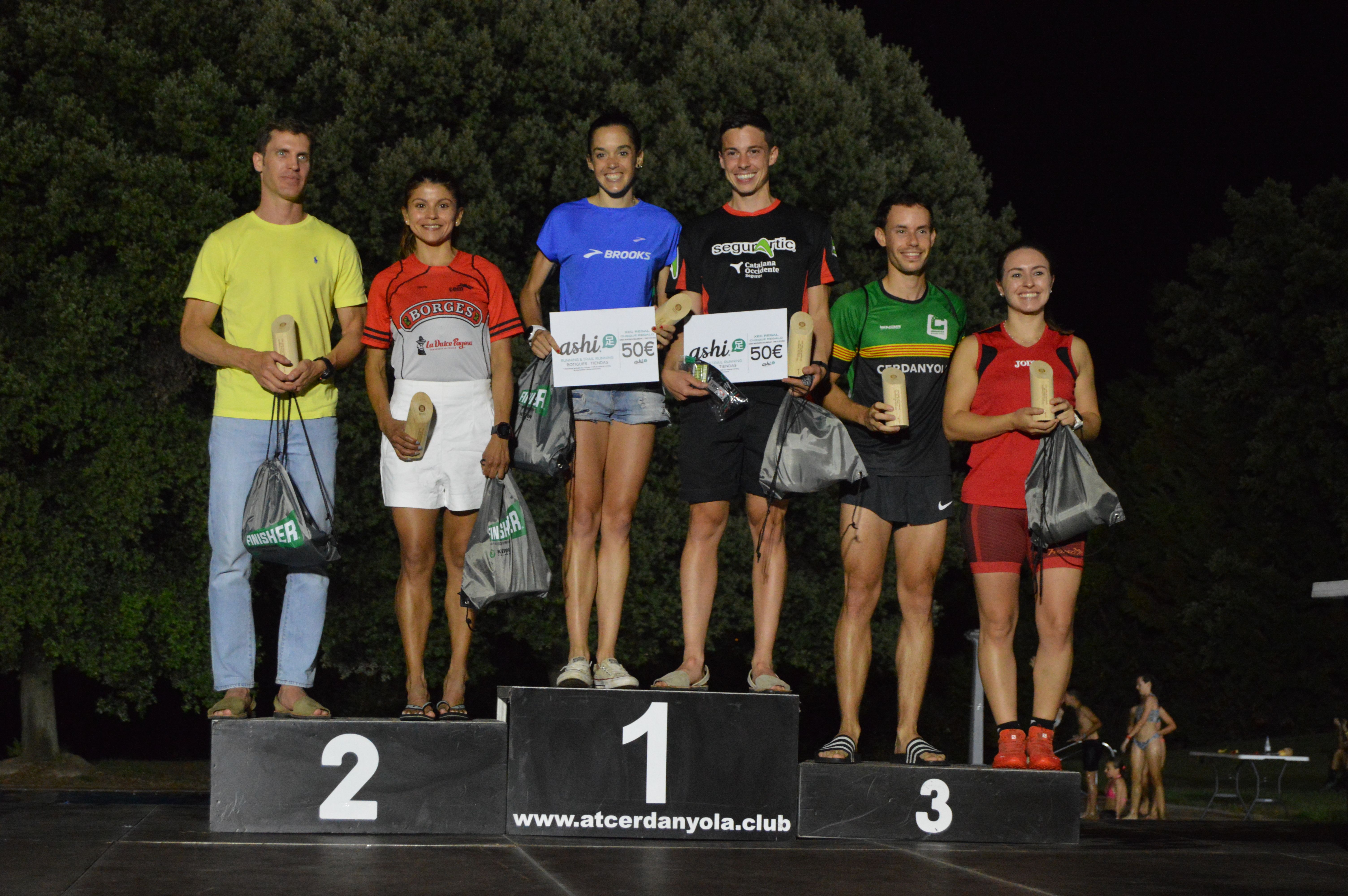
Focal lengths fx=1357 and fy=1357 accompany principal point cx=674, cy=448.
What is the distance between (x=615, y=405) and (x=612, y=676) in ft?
3.61

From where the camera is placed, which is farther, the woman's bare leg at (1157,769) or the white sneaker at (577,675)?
the woman's bare leg at (1157,769)

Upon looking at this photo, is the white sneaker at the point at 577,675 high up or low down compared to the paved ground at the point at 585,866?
up

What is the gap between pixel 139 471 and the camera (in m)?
13.6

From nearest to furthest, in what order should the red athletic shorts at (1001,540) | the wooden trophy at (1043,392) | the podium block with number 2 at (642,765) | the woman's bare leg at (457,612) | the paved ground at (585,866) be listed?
the paved ground at (585,866) < the podium block with number 2 at (642,765) < the wooden trophy at (1043,392) < the red athletic shorts at (1001,540) < the woman's bare leg at (457,612)

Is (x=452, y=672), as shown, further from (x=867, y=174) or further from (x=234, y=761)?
(x=867, y=174)

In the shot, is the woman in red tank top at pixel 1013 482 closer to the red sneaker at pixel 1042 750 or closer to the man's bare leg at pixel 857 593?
the red sneaker at pixel 1042 750

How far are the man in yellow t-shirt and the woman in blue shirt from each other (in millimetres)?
895

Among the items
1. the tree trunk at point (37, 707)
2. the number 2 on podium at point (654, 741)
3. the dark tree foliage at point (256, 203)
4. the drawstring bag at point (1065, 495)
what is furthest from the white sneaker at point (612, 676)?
the tree trunk at point (37, 707)

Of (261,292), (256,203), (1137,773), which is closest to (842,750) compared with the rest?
(261,292)

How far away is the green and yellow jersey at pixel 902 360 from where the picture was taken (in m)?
5.57

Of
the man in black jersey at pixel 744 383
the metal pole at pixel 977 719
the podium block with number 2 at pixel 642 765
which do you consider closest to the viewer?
the podium block with number 2 at pixel 642 765

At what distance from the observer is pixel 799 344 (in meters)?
5.27

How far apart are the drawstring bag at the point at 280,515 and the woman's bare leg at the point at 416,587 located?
36 centimetres

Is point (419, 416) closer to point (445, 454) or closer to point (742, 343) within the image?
point (445, 454)
